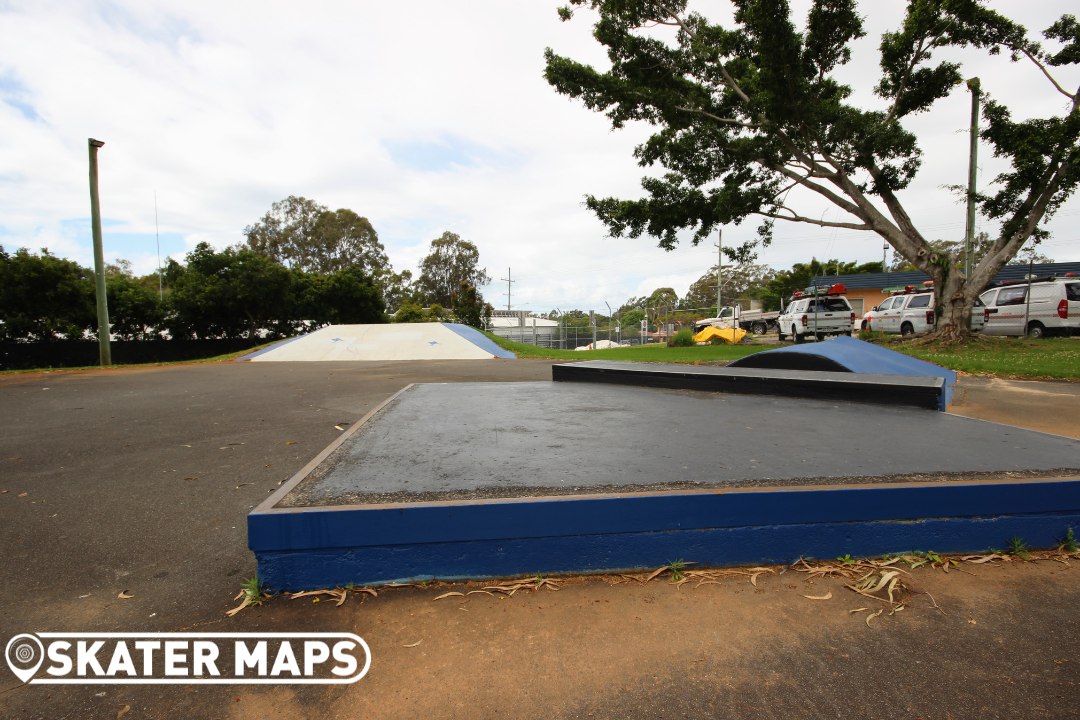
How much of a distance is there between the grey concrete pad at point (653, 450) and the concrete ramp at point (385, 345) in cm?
1386

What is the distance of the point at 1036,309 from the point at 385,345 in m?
19.3

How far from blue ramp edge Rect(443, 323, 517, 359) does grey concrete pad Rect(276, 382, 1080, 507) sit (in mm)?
13671

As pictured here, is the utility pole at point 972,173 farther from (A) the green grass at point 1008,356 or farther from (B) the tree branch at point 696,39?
(B) the tree branch at point 696,39

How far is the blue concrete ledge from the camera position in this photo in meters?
1.91

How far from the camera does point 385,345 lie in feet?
61.6

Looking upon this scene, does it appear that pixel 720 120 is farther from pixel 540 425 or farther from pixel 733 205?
pixel 540 425

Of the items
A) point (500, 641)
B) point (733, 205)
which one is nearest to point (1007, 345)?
point (733, 205)

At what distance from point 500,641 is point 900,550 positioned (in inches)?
64.2

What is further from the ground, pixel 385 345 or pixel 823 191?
pixel 823 191

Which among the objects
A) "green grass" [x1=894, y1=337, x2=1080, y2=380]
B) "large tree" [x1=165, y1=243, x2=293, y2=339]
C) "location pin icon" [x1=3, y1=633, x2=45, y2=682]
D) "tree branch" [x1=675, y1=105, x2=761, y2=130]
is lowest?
"location pin icon" [x1=3, y1=633, x2=45, y2=682]

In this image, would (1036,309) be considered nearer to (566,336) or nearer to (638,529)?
(638,529)

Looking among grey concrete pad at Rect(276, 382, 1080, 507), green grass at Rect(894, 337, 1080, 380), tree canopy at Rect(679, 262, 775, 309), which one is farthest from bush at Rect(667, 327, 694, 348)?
tree canopy at Rect(679, 262, 775, 309)

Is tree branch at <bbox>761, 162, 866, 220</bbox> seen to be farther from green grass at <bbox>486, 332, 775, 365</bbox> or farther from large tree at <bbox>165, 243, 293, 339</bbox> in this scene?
large tree at <bbox>165, 243, 293, 339</bbox>

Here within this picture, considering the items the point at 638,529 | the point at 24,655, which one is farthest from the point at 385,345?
the point at 638,529
